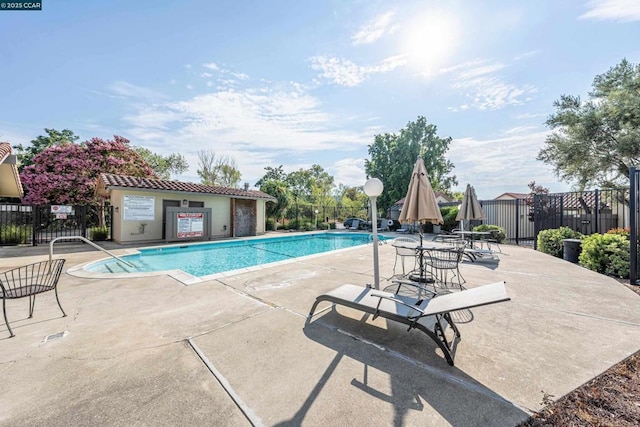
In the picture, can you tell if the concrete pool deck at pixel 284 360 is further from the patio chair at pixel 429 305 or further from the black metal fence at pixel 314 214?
the black metal fence at pixel 314 214

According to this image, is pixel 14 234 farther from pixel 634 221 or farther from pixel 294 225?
pixel 634 221

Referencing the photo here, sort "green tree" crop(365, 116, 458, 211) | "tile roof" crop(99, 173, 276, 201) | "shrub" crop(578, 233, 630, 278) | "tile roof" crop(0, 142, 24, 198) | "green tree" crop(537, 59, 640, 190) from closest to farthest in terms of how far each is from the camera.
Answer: "shrub" crop(578, 233, 630, 278) < "tile roof" crop(0, 142, 24, 198) < "green tree" crop(537, 59, 640, 190) < "tile roof" crop(99, 173, 276, 201) < "green tree" crop(365, 116, 458, 211)

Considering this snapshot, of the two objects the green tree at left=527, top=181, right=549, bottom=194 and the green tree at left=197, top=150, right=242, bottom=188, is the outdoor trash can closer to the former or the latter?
the green tree at left=527, top=181, right=549, bottom=194

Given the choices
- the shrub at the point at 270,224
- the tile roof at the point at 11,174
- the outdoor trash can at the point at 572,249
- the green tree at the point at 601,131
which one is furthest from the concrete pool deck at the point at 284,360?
the shrub at the point at 270,224

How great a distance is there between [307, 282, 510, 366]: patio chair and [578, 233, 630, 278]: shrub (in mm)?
5376

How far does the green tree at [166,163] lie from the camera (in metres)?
26.5

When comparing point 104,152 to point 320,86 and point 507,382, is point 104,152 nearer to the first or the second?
point 320,86

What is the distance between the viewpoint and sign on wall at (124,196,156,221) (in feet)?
36.6

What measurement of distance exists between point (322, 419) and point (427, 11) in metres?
8.18

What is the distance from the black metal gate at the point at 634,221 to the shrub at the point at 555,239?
11.6ft

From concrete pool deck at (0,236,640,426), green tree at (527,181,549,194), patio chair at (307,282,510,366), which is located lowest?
concrete pool deck at (0,236,640,426)

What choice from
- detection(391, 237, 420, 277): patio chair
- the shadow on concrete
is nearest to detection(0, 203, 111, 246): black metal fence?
detection(391, 237, 420, 277): patio chair

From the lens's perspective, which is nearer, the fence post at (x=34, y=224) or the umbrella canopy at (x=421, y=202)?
the umbrella canopy at (x=421, y=202)

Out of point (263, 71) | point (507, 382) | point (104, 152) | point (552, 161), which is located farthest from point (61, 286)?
point (552, 161)
